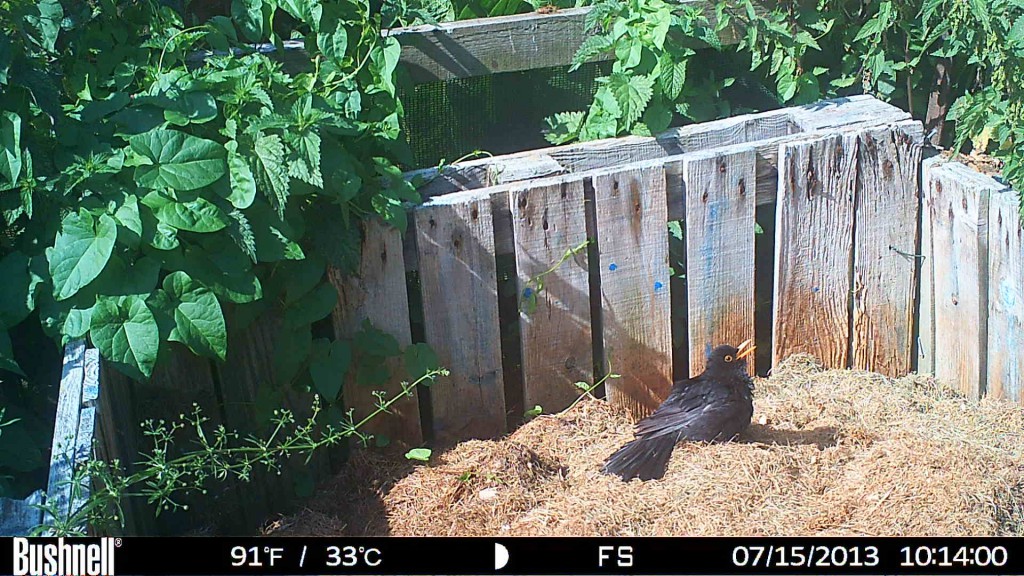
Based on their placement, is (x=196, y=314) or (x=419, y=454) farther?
(x=419, y=454)

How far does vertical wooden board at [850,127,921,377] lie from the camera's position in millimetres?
4141

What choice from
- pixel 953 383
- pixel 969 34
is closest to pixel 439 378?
pixel 953 383

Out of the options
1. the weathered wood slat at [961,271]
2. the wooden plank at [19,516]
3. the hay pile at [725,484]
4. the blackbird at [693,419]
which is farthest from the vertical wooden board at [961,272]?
the wooden plank at [19,516]

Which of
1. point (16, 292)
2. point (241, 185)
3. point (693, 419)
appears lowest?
point (693, 419)

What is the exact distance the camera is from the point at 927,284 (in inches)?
169

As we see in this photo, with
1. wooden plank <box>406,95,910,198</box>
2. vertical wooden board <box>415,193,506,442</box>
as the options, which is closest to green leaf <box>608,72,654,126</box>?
wooden plank <box>406,95,910,198</box>

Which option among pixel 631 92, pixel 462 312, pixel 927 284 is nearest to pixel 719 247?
pixel 631 92

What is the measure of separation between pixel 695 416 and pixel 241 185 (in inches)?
68.8

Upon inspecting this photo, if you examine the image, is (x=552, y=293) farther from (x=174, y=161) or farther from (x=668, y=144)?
(x=174, y=161)

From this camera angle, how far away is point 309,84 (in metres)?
3.42

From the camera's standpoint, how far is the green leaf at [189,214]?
294 cm

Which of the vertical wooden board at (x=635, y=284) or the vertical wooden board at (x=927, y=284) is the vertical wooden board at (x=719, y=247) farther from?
the vertical wooden board at (x=927, y=284)

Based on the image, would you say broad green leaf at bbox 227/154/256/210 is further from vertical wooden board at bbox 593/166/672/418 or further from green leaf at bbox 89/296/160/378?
vertical wooden board at bbox 593/166/672/418

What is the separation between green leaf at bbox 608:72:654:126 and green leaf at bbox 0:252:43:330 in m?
2.25
